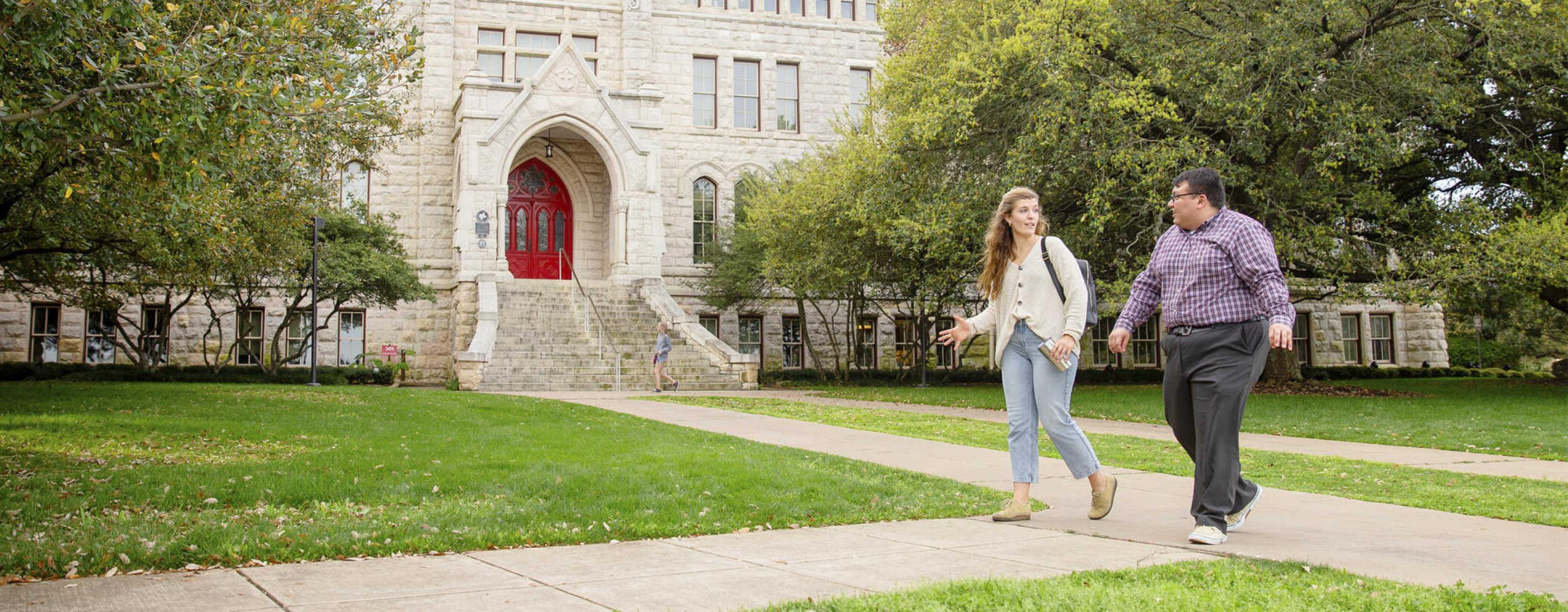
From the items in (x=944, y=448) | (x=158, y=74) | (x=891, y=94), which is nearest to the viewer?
(x=158, y=74)

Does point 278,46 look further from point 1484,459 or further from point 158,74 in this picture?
point 1484,459

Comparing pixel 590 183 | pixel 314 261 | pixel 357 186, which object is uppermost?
pixel 590 183

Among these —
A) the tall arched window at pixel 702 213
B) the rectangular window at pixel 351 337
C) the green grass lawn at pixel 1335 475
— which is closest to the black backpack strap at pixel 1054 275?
the green grass lawn at pixel 1335 475

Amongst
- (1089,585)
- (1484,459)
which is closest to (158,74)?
(1089,585)

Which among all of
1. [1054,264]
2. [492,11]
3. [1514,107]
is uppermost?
[492,11]

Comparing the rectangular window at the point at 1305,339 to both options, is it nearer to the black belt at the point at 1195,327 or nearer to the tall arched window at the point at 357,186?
the tall arched window at the point at 357,186

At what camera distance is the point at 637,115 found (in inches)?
1085

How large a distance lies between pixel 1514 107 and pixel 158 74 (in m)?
21.3

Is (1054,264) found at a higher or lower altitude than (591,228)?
lower

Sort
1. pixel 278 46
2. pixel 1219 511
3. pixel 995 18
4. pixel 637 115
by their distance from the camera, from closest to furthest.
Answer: pixel 1219 511 < pixel 278 46 < pixel 995 18 < pixel 637 115

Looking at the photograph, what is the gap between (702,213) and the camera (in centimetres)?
3134

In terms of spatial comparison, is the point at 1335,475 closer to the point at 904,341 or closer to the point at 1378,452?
the point at 1378,452

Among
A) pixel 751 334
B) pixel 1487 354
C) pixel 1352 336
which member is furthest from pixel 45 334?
pixel 1487 354

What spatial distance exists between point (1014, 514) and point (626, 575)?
2.38 metres
